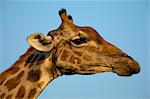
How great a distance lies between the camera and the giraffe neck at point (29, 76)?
3.10m

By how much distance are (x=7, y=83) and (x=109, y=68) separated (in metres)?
0.98

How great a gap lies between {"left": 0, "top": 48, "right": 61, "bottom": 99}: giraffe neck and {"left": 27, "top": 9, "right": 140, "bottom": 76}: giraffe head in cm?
10

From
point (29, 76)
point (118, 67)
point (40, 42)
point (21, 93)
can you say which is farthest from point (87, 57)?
point (21, 93)

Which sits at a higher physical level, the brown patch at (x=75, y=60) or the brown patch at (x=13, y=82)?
the brown patch at (x=75, y=60)

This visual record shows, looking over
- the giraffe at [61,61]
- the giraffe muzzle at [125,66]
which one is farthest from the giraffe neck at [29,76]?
the giraffe muzzle at [125,66]

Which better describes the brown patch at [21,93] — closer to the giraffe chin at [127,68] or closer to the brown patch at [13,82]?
the brown patch at [13,82]

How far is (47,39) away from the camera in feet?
10.5

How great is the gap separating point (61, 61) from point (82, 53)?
22 cm

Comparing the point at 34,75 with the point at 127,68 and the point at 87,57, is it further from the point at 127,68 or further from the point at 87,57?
the point at 127,68

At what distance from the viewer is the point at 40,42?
3176 mm

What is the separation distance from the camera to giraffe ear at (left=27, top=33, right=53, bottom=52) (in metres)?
3.12

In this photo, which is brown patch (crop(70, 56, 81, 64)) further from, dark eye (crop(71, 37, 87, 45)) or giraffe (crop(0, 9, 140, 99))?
dark eye (crop(71, 37, 87, 45))

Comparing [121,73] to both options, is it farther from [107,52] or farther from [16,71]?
[16,71]

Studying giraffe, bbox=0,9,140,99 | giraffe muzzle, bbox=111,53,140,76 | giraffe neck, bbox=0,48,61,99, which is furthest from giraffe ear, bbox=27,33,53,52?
giraffe muzzle, bbox=111,53,140,76
